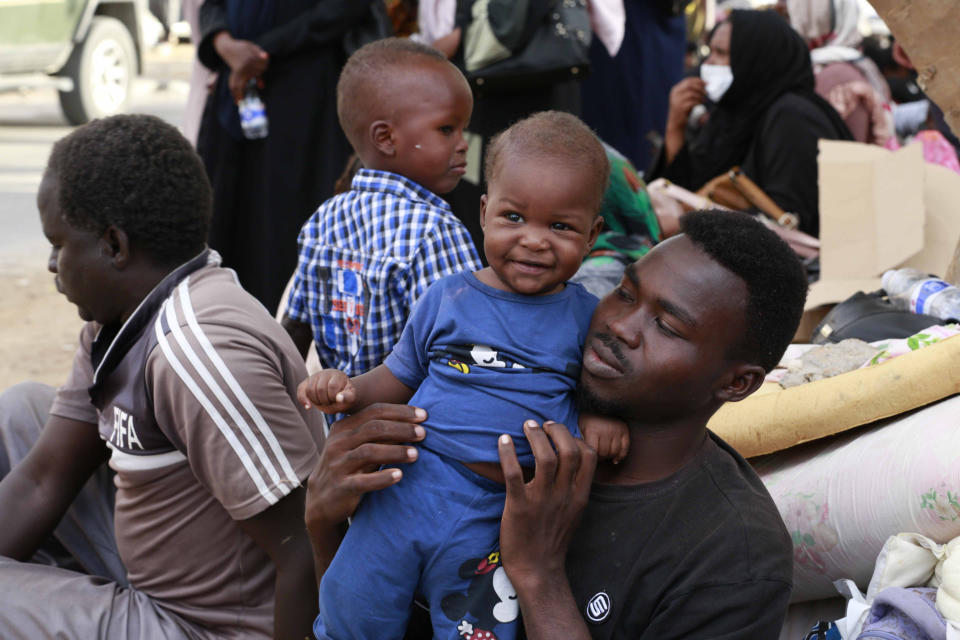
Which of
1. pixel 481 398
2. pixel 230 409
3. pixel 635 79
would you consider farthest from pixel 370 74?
pixel 635 79

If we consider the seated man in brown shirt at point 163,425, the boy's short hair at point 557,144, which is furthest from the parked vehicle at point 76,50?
the boy's short hair at point 557,144

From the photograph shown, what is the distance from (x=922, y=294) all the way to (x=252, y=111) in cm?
269

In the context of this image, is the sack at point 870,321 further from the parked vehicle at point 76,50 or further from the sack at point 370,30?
the parked vehicle at point 76,50

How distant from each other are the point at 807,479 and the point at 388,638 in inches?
39.0

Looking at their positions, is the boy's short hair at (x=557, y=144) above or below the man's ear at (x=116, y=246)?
above

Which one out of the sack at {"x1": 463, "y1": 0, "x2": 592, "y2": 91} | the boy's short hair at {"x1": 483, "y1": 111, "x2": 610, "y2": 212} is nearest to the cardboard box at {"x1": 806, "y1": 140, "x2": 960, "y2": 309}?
the sack at {"x1": 463, "y1": 0, "x2": 592, "y2": 91}

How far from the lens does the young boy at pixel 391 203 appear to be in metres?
2.33

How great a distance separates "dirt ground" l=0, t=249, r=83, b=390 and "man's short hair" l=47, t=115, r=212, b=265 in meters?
3.19

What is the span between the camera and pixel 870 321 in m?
2.72

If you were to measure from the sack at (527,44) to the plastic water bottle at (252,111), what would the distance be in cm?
88

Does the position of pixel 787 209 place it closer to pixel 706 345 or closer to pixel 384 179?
pixel 384 179

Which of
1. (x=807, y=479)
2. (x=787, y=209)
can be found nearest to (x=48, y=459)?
(x=807, y=479)

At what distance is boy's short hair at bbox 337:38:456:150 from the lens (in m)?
2.40

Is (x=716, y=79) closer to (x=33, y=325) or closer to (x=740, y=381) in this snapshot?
(x=740, y=381)
